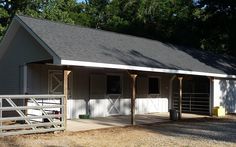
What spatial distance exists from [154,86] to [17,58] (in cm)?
841

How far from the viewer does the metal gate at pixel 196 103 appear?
22.9 meters

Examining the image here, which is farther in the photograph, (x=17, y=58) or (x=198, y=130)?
(x=17, y=58)

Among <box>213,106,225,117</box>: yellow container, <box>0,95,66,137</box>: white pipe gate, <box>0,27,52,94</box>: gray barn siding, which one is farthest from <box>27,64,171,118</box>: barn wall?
<box>0,95,66,137</box>: white pipe gate

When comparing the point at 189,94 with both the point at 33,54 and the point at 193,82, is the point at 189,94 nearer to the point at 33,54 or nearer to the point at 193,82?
the point at 193,82

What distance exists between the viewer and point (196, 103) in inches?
918

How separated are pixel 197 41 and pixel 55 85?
22.3m

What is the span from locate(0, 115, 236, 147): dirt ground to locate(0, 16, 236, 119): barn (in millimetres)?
2391

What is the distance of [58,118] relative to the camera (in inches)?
550

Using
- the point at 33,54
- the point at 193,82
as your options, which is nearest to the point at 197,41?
the point at 193,82

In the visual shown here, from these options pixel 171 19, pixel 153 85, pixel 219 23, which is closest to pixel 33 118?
pixel 153 85

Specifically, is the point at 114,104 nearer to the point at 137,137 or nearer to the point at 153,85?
the point at 153,85

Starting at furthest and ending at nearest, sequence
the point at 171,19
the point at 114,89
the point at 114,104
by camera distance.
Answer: the point at 171,19
the point at 114,89
the point at 114,104

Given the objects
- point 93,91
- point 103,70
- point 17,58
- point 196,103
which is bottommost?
point 196,103

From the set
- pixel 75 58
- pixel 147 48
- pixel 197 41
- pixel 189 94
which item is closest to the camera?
pixel 75 58
